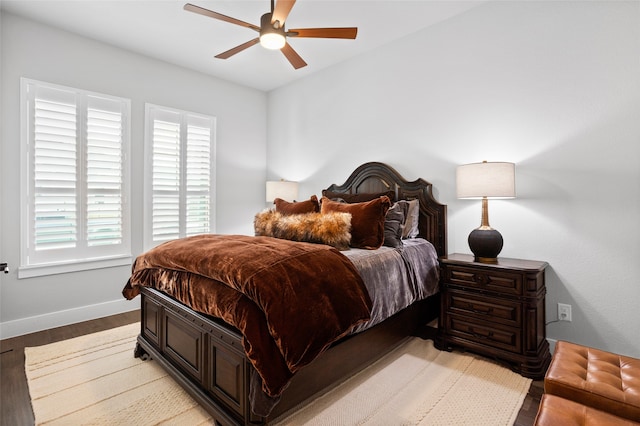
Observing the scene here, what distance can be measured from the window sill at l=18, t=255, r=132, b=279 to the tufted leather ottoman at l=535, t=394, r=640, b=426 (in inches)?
151

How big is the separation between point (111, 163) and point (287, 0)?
2627mm

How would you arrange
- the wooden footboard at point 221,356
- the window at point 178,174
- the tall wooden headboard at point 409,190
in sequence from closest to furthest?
1. the wooden footboard at point 221,356
2. the tall wooden headboard at point 409,190
3. the window at point 178,174

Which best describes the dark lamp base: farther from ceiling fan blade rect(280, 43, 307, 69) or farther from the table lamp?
ceiling fan blade rect(280, 43, 307, 69)

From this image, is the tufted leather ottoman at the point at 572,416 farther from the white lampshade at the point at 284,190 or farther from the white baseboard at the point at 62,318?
the white baseboard at the point at 62,318

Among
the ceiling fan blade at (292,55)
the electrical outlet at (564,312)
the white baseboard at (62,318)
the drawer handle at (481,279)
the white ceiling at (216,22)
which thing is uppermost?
the white ceiling at (216,22)

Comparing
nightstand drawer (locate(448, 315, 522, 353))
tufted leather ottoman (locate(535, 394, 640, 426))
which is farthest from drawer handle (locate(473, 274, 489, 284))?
tufted leather ottoman (locate(535, 394, 640, 426))

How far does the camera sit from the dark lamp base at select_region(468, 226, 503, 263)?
248 centimetres

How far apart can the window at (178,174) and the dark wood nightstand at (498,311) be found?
312 cm

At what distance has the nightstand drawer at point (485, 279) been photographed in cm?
225

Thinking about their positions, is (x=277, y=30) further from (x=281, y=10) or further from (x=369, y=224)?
(x=369, y=224)

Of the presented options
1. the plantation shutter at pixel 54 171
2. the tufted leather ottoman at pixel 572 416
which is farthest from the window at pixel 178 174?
the tufted leather ottoman at pixel 572 416

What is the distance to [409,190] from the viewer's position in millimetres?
3328

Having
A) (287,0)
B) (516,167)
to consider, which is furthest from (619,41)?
(287,0)

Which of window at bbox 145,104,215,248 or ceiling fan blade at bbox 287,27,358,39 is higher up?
ceiling fan blade at bbox 287,27,358,39
